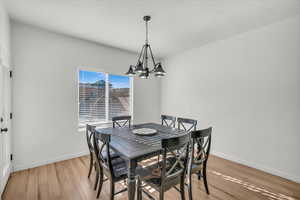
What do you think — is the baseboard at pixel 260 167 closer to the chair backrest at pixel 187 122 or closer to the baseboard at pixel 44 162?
the chair backrest at pixel 187 122

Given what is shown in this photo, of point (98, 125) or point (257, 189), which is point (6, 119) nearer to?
point (98, 125)

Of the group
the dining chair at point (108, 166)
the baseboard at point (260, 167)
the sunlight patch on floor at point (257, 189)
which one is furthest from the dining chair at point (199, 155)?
the baseboard at point (260, 167)

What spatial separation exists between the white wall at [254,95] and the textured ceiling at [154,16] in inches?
13.5

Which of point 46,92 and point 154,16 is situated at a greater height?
point 154,16

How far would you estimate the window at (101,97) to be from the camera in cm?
339

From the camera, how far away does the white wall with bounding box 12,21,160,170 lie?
2.55 metres

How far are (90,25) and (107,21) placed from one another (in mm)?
392

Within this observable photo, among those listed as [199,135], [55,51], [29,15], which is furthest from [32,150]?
[199,135]

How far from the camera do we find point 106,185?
219 cm

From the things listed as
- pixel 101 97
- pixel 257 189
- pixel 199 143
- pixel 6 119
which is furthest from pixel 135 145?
pixel 101 97

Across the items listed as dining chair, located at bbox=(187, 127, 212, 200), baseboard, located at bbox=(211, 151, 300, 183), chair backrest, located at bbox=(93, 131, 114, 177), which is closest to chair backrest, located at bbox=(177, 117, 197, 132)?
dining chair, located at bbox=(187, 127, 212, 200)

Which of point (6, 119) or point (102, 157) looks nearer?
point (102, 157)

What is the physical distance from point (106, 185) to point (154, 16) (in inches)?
111

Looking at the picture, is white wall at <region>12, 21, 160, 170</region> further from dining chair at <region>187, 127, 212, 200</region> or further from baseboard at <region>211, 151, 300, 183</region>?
baseboard at <region>211, 151, 300, 183</region>
